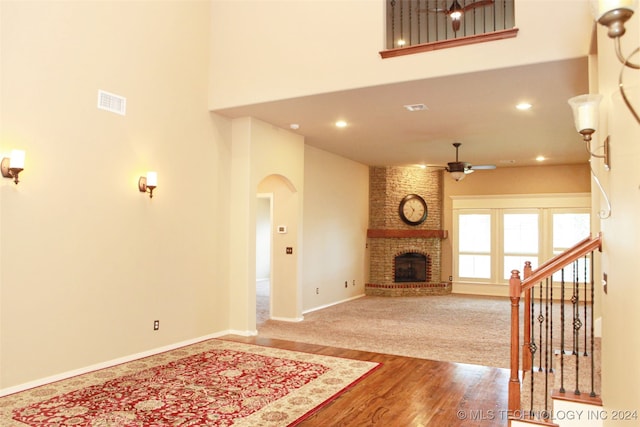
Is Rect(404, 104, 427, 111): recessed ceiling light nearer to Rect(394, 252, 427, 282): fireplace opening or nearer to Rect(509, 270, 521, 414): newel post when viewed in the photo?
Rect(509, 270, 521, 414): newel post

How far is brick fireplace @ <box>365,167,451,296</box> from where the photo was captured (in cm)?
1062

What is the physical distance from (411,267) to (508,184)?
9.63ft

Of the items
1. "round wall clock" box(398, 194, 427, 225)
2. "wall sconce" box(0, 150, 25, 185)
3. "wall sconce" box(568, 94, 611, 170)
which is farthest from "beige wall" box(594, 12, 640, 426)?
"round wall clock" box(398, 194, 427, 225)

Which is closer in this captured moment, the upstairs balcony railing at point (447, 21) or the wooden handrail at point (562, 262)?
the wooden handrail at point (562, 262)

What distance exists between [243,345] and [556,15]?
4831mm

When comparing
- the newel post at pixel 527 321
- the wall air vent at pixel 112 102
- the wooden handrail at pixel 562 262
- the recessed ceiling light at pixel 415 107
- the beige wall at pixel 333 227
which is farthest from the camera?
the beige wall at pixel 333 227

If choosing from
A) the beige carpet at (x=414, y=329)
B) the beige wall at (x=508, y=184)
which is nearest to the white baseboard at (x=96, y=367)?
the beige carpet at (x=414, y=329)

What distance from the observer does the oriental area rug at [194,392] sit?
134 inches

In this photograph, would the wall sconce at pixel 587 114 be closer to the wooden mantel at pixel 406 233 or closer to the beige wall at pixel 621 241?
the beige wall at pixel 621 241

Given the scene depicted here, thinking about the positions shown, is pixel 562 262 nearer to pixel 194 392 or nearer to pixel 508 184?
pixel 194 392

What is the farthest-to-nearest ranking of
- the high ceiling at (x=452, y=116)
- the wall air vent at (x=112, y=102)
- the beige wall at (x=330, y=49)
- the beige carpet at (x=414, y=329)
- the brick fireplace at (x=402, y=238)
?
the brick fireplace at (x=402, y=238)
the beige carpet at (x=414, y=329)
the high ceiling at (x=452, y=116)
the wall air vent at (x=112, y=102)
the beige wall at (x=330, y=49)

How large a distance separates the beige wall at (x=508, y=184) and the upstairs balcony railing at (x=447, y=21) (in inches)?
155

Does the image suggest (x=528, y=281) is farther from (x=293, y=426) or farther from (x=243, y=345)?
(x=243, y=345)

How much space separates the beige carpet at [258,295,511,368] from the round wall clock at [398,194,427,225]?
2215mm
